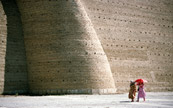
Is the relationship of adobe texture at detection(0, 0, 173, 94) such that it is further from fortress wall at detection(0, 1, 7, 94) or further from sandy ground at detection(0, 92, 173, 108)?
sandy ground at detection(0, 92, 173, 108)

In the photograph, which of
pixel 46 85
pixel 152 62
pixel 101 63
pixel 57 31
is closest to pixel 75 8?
pixel 57 31

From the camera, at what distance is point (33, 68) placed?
1828cm

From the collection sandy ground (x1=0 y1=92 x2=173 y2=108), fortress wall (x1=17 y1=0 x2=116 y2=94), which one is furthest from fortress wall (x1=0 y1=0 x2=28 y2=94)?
sandy ground (x1=0 y1=92 x2=173 y2=108)

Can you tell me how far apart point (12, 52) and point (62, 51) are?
327 centimetres

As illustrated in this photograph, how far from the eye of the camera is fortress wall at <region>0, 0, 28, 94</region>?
1767 cm

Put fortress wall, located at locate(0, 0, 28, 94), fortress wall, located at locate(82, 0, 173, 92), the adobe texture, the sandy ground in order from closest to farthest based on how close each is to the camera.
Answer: the sandy ground < the adobe texture < fortress wall, located at locate(0, 0, 28, 94) < fortress wall, located at locate(82, 0, 173, 92)

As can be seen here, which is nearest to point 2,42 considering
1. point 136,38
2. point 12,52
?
point 12,52

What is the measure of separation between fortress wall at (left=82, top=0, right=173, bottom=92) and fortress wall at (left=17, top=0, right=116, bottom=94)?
2791mm

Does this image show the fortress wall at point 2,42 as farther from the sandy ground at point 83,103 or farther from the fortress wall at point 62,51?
the sandy ground at point 83,103

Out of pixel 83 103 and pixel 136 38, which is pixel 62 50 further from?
pixel 136 38

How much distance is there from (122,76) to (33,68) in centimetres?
685

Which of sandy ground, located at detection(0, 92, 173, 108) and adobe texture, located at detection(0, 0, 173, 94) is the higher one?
adobe texture, located at detection(0, 0, 173, 94)

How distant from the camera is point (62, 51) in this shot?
58.3 feet

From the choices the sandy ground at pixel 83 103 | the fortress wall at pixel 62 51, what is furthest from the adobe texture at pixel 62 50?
the sandy ground at pixel 83 103
